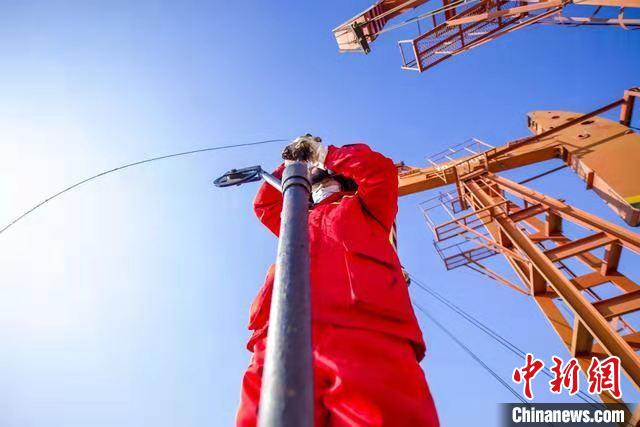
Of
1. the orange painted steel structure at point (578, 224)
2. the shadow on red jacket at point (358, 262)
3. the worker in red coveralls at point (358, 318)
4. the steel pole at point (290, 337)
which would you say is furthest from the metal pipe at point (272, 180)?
the orange painted steel structure at point (578, 224)

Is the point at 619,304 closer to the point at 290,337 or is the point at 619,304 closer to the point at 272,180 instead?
the point at 272,180

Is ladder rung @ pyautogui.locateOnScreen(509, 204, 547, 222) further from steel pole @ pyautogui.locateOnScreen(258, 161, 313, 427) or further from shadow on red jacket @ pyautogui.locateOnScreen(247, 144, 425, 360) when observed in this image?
steel pole @ pyautogui.locateOnScreen(258, 161, 313, 427)

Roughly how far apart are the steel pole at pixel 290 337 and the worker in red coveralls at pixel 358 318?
0.53m

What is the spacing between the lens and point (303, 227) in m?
0.83

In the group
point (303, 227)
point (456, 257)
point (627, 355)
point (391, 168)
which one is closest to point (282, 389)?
point (303, 227)

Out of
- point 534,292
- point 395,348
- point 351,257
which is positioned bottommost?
point 534,292

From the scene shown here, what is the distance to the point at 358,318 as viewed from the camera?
4.88 feet

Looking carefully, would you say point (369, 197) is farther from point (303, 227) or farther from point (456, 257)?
point (456, 257)

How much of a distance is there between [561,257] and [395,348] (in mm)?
4491

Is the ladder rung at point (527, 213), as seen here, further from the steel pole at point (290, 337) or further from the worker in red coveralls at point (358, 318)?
the steel pole at point (290, 337)

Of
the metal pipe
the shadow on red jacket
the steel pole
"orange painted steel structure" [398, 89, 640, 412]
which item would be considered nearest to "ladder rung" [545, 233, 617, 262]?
"orange painted steel structure" [398, 89, 640, 412]

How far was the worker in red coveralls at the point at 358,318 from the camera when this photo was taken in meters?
1.23

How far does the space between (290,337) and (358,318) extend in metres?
0.95

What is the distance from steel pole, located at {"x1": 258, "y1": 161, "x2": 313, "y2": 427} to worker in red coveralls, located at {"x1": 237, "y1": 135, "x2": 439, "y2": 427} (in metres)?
0.53
